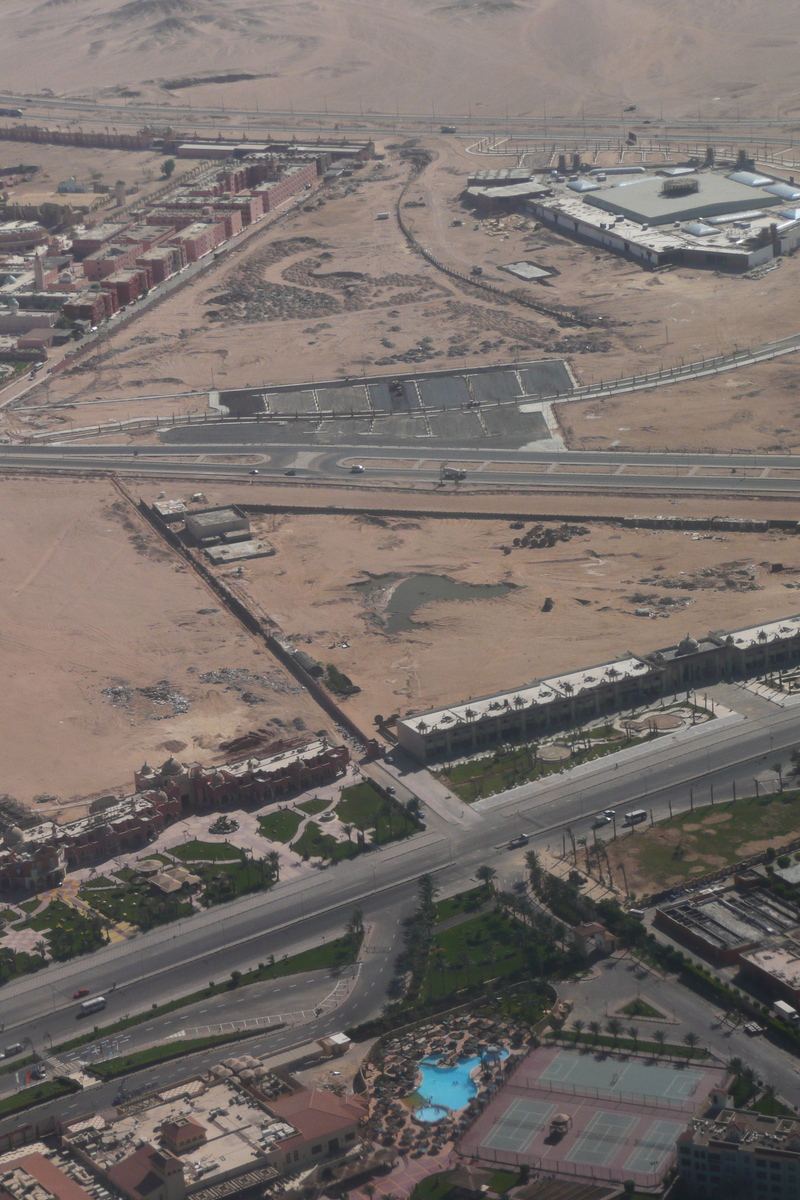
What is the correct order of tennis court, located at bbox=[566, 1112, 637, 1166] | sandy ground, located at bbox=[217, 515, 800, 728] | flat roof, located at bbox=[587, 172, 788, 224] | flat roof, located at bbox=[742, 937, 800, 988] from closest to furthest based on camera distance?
tennis court, located at bbox=[566, 1112, 637, 1166] → flat roof, located at bbox=[742, 937, 800, 988] → sandy ground, located at bbox=[217, 515, 800, 728] → flat roof, located at bbox=[587, 172, 788, 224]

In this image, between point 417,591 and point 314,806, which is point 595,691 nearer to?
point 314,806

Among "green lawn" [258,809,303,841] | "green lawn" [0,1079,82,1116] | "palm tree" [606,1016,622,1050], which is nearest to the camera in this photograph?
"green lawn" [0,1079,82,1116]

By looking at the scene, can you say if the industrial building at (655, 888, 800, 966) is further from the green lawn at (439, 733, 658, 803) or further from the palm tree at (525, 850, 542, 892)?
the green lawn at (439, 733, 658, 803)

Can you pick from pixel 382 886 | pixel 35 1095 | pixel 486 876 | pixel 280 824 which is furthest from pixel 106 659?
pixel 35 1095

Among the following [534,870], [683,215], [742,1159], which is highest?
[683,215]

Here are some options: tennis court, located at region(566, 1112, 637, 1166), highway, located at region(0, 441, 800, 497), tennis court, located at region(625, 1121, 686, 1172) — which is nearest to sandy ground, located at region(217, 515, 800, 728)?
highway, located at region(0, 441, 800, 497)

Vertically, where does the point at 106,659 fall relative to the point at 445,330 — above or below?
below

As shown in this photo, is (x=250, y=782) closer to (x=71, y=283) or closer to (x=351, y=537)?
(x=351, y=537)
